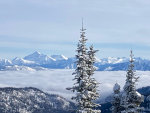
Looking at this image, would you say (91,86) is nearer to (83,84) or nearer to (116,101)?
(83,84)

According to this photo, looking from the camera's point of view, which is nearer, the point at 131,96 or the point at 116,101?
the point at 131,96

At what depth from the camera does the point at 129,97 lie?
137 ft

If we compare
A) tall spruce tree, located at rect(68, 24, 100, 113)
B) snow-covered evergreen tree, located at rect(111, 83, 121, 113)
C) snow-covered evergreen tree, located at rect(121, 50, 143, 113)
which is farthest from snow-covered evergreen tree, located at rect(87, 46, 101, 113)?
snow-covered evergreen tree, located at rect(111, 83, 121, 113)

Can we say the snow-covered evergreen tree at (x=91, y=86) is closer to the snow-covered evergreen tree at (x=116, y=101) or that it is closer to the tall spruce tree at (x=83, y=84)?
the tall spruce tree at (x=83, y=84)

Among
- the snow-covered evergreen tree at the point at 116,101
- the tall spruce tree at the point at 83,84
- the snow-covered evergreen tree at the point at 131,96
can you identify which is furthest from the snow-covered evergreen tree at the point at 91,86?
the snow-covered evergreen tree at the point at 116,101

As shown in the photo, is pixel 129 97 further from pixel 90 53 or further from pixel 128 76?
pixel 90 53

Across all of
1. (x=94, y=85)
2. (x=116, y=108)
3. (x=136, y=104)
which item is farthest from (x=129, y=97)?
(x=116, y=108)

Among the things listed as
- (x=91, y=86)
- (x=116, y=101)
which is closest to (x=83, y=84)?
(x=91, y=86)

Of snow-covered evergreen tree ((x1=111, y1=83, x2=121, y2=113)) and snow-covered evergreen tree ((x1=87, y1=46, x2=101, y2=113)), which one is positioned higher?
snow-covered evergreen tree ((x1=87, y1=46, x2=101, y2=113))

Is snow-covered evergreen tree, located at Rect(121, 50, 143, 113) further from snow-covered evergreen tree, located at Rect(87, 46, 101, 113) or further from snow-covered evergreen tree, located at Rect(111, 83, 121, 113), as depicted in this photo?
snow-covered evergreen tree, located at Rect(111, 83, 121, 113)

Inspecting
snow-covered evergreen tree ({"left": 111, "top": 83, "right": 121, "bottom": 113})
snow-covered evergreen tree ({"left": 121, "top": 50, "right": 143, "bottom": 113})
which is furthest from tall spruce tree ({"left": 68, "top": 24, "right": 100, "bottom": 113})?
snow-covered evergreen tree ({"left": 111, "top": 83, "right": 121, "bottom": 113})

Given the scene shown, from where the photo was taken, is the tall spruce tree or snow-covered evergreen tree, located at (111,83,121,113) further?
snow-covered evergreen tree, located at (111,83,121,113)

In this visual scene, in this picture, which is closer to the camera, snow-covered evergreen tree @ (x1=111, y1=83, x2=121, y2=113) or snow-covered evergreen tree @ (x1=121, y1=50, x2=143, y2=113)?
snow-covered evergreen tree @ (x1=121, y1=50, x2=143, y2=113)

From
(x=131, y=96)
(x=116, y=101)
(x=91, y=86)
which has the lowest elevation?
(x=116, y=101)
